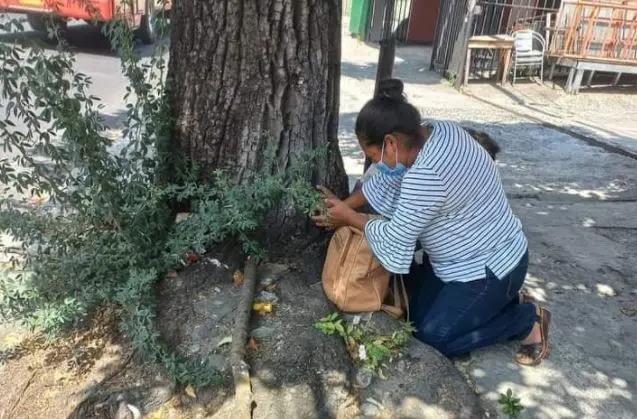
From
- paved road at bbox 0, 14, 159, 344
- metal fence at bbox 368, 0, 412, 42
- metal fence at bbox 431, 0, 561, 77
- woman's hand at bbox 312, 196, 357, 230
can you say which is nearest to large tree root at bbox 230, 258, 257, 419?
woman's hand at bbox 312, 196, 357, 230

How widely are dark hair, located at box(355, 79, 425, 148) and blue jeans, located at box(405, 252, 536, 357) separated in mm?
768

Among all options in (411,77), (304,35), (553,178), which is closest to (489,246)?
(304,35)

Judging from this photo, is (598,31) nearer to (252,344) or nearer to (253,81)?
(253,81)

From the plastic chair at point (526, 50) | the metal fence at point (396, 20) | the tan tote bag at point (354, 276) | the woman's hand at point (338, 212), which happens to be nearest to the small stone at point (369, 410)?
the tan tote bag at point (354, 276)

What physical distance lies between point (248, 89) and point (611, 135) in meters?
7.31

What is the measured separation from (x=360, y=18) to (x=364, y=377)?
1684 centimetres

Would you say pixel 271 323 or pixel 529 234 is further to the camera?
pixel 529 234

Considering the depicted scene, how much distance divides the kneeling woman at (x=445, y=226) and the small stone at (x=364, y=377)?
409 mm

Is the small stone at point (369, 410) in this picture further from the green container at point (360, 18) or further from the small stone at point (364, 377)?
the green container at point (360, 18)

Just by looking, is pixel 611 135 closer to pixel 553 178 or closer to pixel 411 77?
pixel 553 178

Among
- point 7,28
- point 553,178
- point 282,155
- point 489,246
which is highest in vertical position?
point 7,28

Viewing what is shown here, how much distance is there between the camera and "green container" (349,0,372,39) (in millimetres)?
17469

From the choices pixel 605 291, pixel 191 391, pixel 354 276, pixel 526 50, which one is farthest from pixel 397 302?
pixel 526 50

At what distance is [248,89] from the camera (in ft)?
8.72
